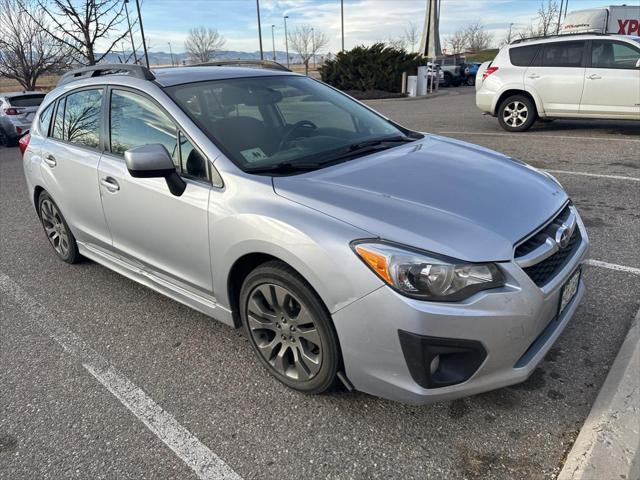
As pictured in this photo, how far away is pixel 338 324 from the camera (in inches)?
86.0

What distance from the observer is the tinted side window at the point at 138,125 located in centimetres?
289

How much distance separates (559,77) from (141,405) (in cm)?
962

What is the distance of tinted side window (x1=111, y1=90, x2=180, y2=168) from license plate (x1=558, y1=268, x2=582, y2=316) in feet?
7.18

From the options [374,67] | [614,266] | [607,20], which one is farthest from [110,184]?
[607,20]

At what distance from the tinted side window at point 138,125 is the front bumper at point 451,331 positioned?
1.52 meters

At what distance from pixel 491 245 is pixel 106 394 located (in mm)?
2182

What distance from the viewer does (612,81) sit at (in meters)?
8.80

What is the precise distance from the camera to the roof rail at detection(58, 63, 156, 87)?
3.17m

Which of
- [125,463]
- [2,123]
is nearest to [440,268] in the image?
[125,463]

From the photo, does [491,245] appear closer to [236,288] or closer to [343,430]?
[343,430]

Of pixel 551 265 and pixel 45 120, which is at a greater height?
pixel 45 120

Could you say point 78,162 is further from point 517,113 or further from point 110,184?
point 517,113

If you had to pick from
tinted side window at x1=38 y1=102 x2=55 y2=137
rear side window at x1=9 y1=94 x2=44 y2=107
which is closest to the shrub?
rear side window at x1=9 y1=94 x2=44 y2=107

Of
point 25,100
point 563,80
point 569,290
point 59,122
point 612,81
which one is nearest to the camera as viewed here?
point 569,290
